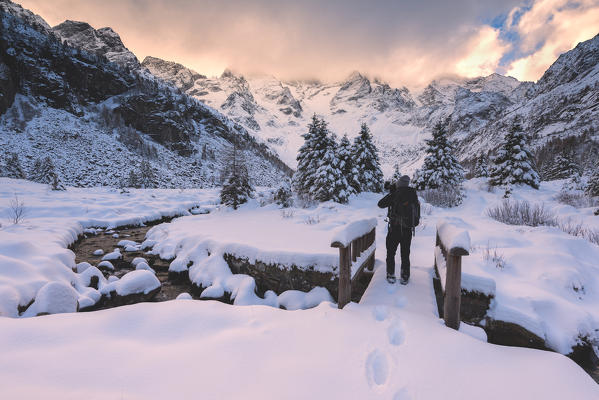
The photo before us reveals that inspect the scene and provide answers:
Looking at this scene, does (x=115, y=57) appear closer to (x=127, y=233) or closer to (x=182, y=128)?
(x=182, y=128)

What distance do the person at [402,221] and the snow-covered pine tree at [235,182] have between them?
1144 centimetres

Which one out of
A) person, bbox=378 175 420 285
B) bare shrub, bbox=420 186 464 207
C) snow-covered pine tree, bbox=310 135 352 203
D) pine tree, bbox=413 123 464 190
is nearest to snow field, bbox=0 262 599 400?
person, bbox=378 175 420 285

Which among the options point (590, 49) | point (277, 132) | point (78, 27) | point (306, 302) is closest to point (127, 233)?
point (306, 302)

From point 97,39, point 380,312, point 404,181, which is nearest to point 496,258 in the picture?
point 404,181

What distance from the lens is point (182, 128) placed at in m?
63.8

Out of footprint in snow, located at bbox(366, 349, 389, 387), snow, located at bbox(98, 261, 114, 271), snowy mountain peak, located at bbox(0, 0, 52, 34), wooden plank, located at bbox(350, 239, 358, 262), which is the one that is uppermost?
snowy mountain peak, located at bbox(0, 0, 52, 34)

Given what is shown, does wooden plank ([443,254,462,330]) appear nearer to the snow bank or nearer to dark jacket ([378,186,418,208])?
dark jacket ([378,186,418,208])

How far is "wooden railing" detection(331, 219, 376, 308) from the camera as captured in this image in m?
3.27

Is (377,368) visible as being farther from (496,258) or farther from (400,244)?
(496,258)

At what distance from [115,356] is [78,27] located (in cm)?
15142

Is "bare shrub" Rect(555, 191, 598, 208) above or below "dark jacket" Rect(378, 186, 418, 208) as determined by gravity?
below

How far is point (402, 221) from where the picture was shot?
14.1 feet

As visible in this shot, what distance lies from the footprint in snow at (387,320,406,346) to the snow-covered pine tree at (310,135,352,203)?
13.8m

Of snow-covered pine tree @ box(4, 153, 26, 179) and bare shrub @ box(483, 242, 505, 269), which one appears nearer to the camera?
bare shrub @ box(483, 242, 505, 269)
